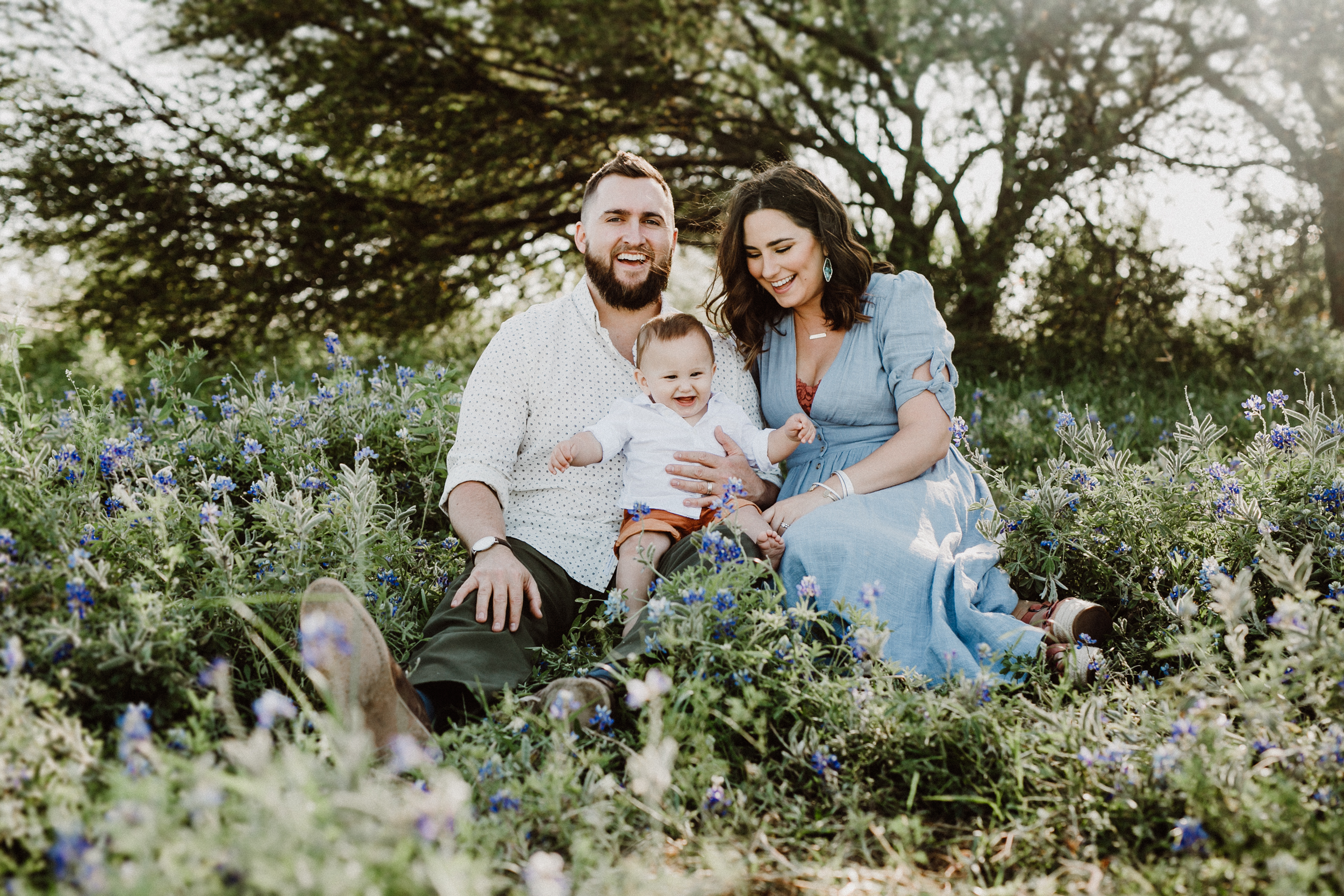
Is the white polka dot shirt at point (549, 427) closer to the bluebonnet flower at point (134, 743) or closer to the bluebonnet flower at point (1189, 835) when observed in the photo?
the bluebonnet flower at point (134, 743)

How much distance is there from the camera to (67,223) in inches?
290

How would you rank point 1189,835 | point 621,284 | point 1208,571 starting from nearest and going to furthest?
point 1189,835 < point 1208,571 < point 621,284

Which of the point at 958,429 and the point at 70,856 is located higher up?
the point at 958,429

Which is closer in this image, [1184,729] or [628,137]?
[1184,729]

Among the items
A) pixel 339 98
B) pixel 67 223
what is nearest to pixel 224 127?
pixel 339 98

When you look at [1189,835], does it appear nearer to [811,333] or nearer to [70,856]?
[70,856]

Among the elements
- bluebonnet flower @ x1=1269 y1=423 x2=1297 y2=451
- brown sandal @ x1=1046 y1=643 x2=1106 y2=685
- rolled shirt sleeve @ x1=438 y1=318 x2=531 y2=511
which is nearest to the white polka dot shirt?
rolled shirt sleeve @ x1=438 y1=318 x2=531 y2=511

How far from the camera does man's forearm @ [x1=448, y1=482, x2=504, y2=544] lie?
9.95 feet

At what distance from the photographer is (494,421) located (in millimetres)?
3252

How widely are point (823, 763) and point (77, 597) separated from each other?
1865mm

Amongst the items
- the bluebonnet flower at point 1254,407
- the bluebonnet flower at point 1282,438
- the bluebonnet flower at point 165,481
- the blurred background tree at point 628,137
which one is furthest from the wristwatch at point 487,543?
the blurred background tree at point 628,137

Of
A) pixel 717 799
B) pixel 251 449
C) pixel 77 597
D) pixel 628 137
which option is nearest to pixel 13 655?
pixel 77 597

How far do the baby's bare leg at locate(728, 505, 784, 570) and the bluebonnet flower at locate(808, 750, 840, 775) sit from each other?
0.85m

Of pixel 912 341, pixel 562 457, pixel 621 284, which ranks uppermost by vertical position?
pixel 621 284
